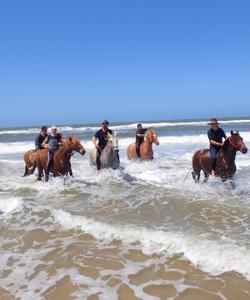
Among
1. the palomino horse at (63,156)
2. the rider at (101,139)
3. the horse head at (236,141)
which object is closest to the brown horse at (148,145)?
the rider at (101,139)

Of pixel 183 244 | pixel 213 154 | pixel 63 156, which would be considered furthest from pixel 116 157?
pixel 183 244

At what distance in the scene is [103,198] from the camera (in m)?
10.8

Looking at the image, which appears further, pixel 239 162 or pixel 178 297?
pixel 239 162

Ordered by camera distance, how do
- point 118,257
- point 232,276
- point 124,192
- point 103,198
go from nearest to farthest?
1. point 232,276
2. point 118,257
3. point 103,198
4. point 124,192

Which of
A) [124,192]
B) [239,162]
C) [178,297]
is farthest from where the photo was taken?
[239,162]

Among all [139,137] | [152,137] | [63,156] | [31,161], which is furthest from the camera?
[139,137]

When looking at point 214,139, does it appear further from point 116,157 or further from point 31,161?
point 31,161

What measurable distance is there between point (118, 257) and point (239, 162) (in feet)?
42.8

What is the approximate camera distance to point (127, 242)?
695cm

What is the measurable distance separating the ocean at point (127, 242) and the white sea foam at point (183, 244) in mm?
14

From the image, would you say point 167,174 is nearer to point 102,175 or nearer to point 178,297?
point 102,175

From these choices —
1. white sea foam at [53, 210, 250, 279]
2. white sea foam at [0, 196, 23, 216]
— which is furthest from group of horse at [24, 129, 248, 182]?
white sea foam at [53, 210, 250, 279]

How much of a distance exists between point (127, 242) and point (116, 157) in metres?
7.64

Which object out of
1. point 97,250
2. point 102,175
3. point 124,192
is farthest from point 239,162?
point 97,250
